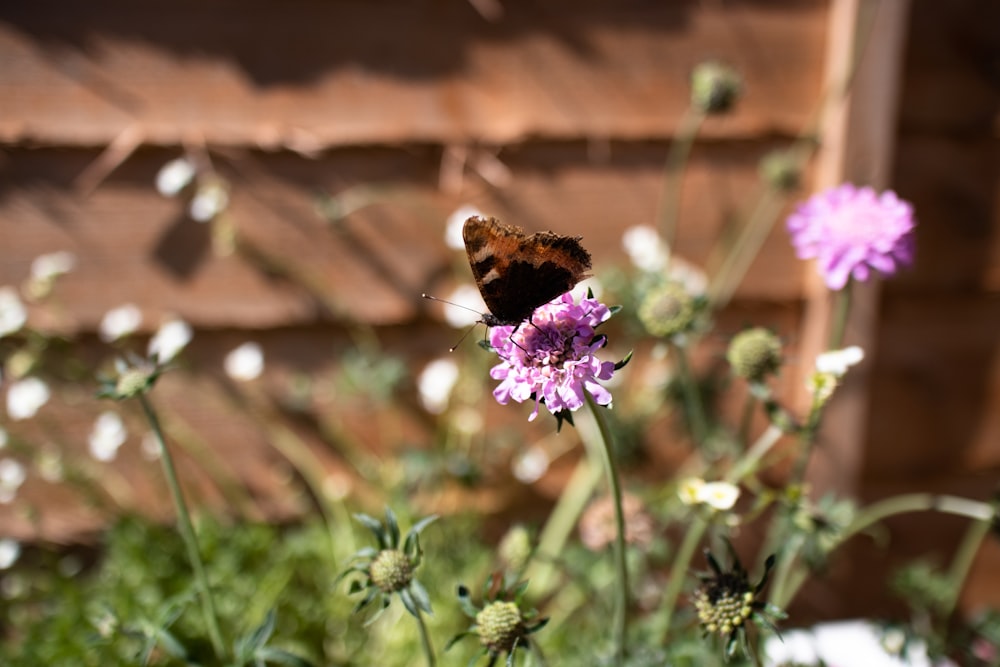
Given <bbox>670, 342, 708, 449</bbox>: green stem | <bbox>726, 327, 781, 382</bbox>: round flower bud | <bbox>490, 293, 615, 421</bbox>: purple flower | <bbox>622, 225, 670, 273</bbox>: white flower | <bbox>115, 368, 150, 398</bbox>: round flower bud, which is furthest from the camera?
<bbox>622, 225, 670, 273</bbox>: white flower

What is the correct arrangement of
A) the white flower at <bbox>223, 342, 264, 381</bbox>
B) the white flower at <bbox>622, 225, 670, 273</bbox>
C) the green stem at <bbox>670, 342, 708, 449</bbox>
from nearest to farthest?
the green stem at <bbox>670, 342, 708, 449</bbox>
the white flower at <bbox>622, 225, 670, 273</bbox>
the white flower at <bbox>223, 342, 264, 381</bbox>

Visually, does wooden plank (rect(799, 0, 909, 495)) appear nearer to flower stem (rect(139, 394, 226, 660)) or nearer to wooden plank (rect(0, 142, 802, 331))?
wooden plank (rect(0, 142, 802, 331))

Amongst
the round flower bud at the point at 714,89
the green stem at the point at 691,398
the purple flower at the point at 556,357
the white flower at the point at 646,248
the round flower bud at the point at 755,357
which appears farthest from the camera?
the white flower at the point at 646,248

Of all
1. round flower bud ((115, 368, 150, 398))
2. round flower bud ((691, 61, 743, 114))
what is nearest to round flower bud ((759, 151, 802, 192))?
round flower bud ((691, 61, 743, 114))

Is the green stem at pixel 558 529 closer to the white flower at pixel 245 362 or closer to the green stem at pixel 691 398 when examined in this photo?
the green stem at pixel 691 398

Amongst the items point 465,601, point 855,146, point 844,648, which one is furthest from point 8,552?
point 855,146

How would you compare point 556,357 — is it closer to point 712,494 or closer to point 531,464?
point 712,494

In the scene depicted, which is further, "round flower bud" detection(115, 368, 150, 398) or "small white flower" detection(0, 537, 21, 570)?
"small white flower" detection(0, 537, 21, 570)

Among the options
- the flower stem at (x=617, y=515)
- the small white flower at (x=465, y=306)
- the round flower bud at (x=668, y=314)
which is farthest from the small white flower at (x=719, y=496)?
the small white flower at (x=465, y=306)
